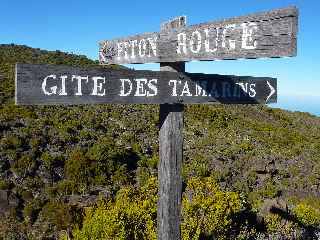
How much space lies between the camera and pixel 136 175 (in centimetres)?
1995

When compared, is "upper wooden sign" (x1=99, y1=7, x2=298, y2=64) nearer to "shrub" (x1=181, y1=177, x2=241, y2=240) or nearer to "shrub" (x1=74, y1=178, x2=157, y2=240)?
"shrub" (x1=74, y1=178, x2=157, y2=240)

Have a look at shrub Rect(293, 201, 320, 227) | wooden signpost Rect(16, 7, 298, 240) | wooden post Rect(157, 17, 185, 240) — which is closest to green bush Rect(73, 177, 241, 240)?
shrub Rect(293, 201, 320, 227)

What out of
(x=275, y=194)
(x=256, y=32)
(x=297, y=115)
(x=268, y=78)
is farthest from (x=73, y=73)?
(x=297, y=115)

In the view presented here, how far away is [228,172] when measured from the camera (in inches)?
896

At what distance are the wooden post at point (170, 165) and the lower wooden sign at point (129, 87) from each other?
0.55 ft

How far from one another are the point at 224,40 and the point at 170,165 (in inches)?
49.1

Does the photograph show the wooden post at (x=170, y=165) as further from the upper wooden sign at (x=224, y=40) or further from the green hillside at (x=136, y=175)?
the green hillside at (x=136, y=175)

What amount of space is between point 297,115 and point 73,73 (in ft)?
153

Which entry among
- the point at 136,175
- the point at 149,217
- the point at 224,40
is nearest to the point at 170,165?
the point at 224,40

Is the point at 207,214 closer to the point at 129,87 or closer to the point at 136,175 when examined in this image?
the point at 129,87

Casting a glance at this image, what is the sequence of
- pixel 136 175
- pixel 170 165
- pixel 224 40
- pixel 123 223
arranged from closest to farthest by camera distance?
pixel 224 40 → pixel 170 165 → pixel 123 223 → pixel 136 175

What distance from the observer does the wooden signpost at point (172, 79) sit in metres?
3.54

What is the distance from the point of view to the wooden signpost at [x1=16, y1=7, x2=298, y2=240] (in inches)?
139

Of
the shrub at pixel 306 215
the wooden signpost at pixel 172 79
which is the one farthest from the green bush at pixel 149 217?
the wooden signpost at pixel 172 79
